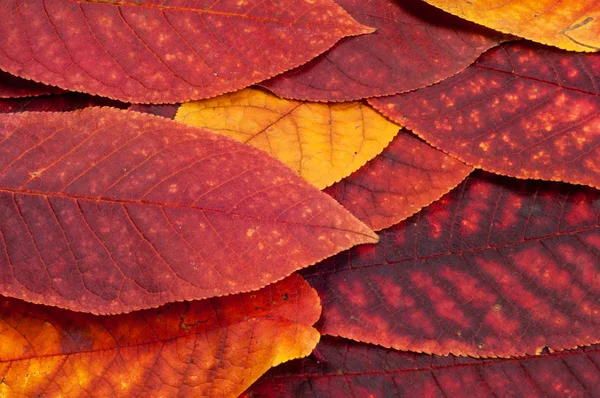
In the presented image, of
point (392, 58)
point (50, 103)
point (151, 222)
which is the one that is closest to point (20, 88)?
point (50, 103)

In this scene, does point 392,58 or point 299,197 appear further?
point 392,58

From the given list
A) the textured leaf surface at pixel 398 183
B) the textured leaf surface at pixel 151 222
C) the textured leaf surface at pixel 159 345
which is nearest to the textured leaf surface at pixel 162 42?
the textured leaf surface at pixel 151 222

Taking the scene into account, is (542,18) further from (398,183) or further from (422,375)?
(422,375)

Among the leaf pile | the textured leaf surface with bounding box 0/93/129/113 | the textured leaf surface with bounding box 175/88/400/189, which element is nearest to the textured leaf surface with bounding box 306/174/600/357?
the leaf pile

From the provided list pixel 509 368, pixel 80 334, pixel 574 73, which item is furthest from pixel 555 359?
pixel 80 334

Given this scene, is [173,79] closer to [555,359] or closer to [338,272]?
[338,272]

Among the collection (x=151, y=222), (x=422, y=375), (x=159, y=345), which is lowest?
(x=422, y=375)
